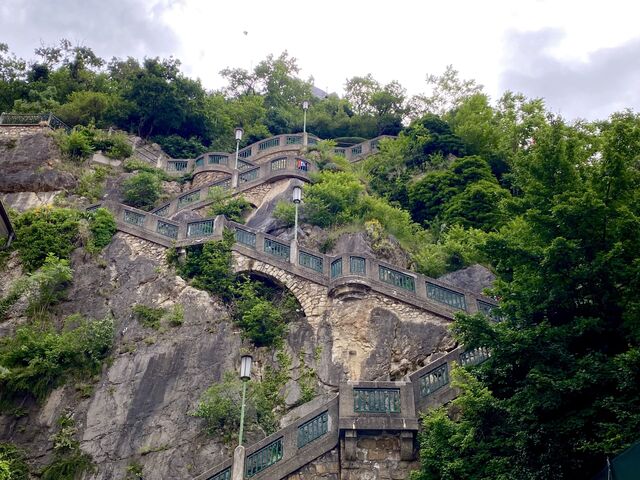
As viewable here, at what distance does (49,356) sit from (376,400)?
28.7 ft

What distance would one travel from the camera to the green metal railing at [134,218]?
2225 centimetres

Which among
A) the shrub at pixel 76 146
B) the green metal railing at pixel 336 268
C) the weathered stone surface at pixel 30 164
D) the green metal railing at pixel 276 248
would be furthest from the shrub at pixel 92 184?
the green metal railing at pixel 336 268

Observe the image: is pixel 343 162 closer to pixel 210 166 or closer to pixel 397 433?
pixel 210 166

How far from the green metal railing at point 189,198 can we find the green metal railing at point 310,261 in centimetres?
789

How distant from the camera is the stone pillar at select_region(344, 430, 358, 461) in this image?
12.0m

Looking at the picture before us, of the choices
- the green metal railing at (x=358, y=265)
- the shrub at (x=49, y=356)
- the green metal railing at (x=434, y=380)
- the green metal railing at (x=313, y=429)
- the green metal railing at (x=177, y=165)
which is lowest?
the green metal railing at (x=313, y=429)

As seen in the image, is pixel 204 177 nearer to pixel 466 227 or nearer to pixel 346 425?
pixel 466 227

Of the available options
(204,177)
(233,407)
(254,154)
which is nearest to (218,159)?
(204,177)

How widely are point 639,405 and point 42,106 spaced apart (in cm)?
3266

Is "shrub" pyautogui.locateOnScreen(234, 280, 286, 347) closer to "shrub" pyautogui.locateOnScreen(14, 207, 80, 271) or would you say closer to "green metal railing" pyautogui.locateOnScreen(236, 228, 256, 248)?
"green metal railing" pyautogui.locateOnScreen(236, 228, 256, 248)

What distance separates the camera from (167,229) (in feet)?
70.7

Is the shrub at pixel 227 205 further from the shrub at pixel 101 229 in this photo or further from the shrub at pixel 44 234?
the shrub at pixel 44 234

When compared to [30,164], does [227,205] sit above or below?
below

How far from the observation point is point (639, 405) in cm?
894
